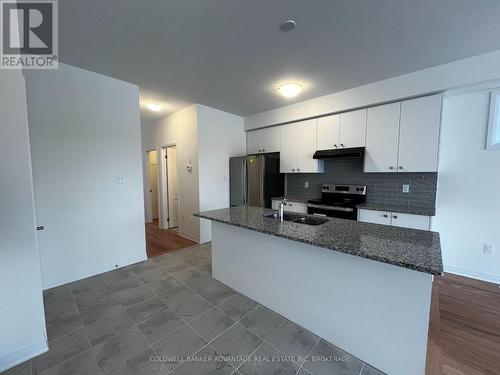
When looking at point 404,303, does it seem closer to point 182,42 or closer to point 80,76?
point 182,42

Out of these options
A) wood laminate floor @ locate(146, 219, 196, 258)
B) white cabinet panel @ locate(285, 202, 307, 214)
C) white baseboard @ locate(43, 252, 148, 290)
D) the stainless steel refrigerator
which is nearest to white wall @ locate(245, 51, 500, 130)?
the stainless steel refrigerator

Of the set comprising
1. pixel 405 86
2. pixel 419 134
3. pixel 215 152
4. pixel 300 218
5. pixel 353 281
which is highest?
pixel 405 86

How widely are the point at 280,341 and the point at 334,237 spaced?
99 centimetres

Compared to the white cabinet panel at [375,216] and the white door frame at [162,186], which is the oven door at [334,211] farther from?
the white door frame at [162,186]

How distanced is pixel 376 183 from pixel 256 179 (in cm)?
212

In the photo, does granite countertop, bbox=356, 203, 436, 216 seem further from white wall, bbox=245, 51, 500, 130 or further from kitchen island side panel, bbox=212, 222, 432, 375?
kitchen island side panel, bbox=212, 222, 432, 375

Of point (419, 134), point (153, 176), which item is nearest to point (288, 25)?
point (419, 134)

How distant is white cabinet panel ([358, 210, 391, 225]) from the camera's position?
2.88 meters

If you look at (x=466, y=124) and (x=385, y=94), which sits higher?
(x=385, y=94)

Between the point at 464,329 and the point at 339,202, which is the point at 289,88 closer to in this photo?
the point at 339,202

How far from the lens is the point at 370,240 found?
1.51m

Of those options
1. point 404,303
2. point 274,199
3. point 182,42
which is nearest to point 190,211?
point 274,199

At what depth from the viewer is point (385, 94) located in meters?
2.84

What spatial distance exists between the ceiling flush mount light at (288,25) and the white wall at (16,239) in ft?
6.81
